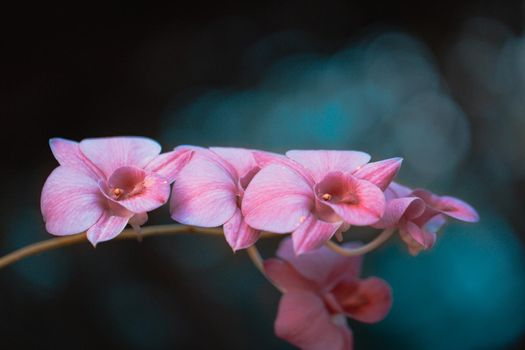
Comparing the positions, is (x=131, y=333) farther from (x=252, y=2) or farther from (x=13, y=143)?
(x=252, y=2)

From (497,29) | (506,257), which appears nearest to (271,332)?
(506,257)

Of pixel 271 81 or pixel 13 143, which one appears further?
pixel 271 81

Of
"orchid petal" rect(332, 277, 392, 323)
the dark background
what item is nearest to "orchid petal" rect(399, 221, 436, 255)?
"orchid petal" rect(332, 277, 392, 323)

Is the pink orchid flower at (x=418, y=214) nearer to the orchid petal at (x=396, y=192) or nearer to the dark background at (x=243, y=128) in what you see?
the orchid petal at (x=396, y=192)

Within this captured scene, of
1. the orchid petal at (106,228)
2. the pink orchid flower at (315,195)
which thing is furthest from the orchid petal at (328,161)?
the orchid petal at (106,228)

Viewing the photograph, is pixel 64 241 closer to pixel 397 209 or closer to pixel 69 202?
pixel 69 202

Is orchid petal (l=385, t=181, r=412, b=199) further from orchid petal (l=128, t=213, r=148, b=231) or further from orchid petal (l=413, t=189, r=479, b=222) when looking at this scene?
orchid petal (l=128, t=213, r=148, b=231)
